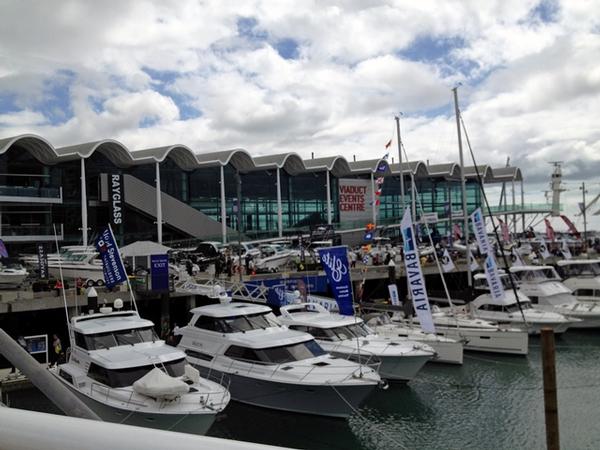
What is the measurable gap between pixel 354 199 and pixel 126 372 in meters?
59.9

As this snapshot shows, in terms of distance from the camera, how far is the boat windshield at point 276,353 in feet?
60.6

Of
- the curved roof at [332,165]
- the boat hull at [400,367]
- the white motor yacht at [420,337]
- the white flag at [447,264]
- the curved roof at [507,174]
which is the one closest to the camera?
the boat hull at [400,367]

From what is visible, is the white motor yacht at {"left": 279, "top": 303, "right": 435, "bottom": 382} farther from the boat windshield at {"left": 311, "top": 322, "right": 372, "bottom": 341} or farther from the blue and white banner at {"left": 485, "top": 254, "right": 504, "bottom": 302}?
the blue and white banner at {"left": 485, "top": 254, "right": 504, "bottom": 302}

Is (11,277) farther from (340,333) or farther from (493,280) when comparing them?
(493,280)

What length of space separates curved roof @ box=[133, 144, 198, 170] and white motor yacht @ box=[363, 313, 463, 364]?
117 ft

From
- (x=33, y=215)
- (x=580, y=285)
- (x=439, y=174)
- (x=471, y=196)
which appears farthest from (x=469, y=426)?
(x=471, y=196)

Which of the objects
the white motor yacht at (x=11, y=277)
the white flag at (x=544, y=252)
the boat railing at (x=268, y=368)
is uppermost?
the white motor yacht at (x=11, y=277)

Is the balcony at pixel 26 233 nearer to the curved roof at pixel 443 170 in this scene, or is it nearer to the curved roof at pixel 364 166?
the curved roof at pixel 364 166

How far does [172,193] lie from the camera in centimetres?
6006

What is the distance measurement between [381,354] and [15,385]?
1293cm

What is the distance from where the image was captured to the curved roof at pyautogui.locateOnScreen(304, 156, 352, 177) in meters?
71.0

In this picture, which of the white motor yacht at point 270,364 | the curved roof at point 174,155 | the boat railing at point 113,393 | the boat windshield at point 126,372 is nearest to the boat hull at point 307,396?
the white motor yacht at point 270,364

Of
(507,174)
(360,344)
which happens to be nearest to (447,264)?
(360,344)

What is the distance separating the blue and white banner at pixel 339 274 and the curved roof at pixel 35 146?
36282mm
